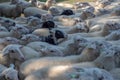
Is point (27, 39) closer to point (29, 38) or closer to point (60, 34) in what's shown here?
point (29, 38)

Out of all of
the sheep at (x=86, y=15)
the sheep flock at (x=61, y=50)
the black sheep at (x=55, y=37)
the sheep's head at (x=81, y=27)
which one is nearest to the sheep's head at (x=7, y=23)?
the sheep flock at (x=61, y=50)

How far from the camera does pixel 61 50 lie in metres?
8.38

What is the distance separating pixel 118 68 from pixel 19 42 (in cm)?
288

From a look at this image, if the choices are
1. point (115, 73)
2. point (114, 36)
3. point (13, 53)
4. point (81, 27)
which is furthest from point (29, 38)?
point (115, 73)

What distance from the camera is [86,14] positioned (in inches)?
501

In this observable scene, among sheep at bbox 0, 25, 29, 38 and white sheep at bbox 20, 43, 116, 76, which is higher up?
white sheep at bbox 20, 43, 116, 76

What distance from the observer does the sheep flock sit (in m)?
6.44

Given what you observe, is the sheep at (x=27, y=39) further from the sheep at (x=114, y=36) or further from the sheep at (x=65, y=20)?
the sheep at (x=65, y=20)

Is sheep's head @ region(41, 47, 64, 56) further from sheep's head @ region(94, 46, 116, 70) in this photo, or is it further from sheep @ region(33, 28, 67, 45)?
sheep's head @ region(94, 46, 116, 70)

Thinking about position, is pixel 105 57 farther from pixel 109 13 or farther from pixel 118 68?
pixel 109 13

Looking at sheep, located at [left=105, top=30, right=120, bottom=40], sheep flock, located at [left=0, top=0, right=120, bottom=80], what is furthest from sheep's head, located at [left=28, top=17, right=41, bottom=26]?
sheep, located at [left=105, top=30, right=120, bottom=40]

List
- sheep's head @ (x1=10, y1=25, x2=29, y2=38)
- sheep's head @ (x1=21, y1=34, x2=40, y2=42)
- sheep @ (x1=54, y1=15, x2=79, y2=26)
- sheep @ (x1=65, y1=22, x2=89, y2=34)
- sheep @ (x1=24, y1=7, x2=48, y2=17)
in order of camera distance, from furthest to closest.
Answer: sheep @ (x1=24, y1=7, x2=48, y2=17), sheep @ (x1=54, y1=15, x2=79, y2=26), sheep @ (x1=65, y1=22, x2=89, y2=34), sheep's head @ (x1=10, y1=25, x2=29, y2=38), sheep's head @ (x1=21, y1=34, x2=40, y2=42)

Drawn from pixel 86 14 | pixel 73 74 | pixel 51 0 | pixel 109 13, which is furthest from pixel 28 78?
pixel 51 0

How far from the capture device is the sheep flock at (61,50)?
6.44 meters
